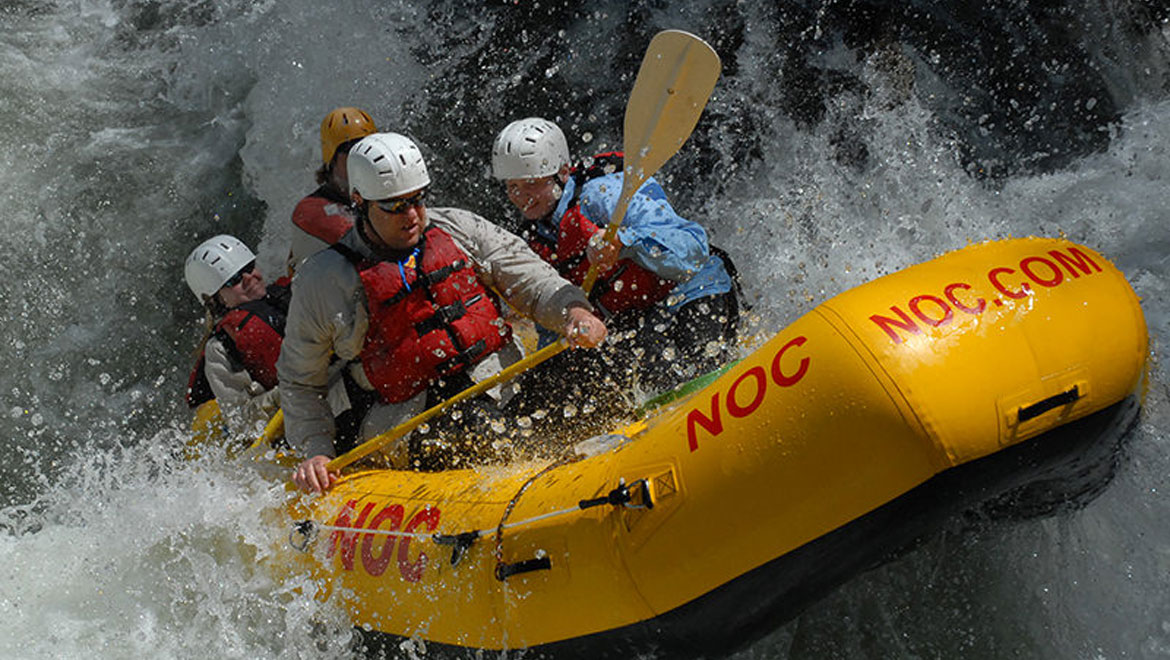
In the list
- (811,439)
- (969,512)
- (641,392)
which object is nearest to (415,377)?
(641,392)

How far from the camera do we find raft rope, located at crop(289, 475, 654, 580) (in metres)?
2.79

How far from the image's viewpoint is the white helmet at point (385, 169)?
332 cm

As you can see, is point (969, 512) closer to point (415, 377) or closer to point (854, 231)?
point (415, 377)

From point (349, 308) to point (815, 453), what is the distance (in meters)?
1.64

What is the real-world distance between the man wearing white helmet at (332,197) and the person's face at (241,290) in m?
0.26

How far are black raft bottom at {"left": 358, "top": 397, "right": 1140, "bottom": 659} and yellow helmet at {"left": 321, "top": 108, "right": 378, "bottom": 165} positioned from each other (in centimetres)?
261

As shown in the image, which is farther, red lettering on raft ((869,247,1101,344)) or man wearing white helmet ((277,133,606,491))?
man wearing white helmet ((277,133,606,491))

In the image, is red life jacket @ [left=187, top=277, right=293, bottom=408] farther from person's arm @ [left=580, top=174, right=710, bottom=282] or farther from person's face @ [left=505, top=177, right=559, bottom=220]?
person's arm @ [left=580, top=174, right=710, bottom=282]

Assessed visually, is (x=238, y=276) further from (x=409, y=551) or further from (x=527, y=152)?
(x=409, y=551)

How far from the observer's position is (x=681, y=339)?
4117mm

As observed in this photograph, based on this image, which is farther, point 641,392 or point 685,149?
→ point 685,149

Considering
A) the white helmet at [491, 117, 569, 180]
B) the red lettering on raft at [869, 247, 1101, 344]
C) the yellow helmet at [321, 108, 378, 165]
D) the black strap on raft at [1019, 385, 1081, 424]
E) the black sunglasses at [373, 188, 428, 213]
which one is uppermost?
the red lettering on raft at [869, 247, 1101, 344]

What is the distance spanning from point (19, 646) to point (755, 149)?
423 centimetres

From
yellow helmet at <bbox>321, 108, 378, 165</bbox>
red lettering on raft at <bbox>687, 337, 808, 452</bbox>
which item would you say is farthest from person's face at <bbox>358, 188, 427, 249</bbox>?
yellow helmet at <bbox>321, 108, 378, 165</bbox>
